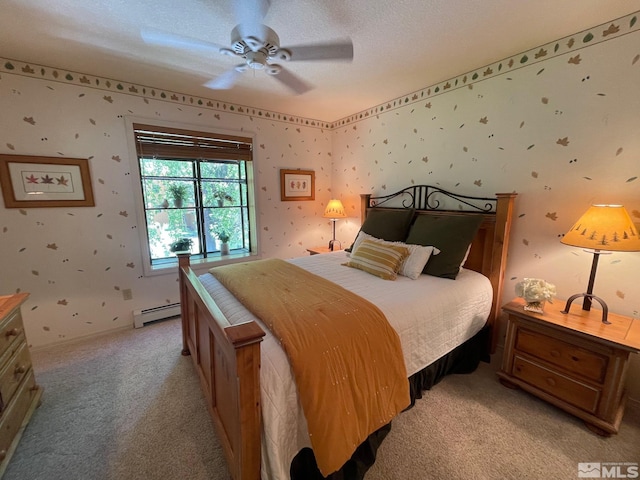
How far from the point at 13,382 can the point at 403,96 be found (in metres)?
3.87

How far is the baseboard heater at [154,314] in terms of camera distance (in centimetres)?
282

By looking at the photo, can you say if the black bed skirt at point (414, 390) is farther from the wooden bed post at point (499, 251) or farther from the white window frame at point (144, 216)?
the white window frame at point (144, 216)

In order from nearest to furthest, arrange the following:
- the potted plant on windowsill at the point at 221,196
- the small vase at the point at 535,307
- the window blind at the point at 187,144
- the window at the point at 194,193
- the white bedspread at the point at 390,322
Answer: the white bedspread at the point at 390,322, the small vase at the point at 535,307, the window blind at the point at 187,144, the window at the point at 194,193, the potted plant on windowsill at the point at 221,196

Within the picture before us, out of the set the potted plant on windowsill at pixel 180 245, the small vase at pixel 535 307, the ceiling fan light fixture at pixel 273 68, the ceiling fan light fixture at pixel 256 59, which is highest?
the ceiling fan light fixture at pixel 273 68

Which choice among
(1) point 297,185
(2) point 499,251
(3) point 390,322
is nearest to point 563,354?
(2) point 499,251

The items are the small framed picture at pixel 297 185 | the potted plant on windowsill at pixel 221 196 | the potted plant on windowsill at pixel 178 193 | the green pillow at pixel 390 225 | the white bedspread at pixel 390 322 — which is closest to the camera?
the white bedspread at pixel 390 322

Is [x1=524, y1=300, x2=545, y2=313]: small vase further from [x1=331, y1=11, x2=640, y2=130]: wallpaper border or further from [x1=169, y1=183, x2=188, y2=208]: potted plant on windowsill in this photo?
[x1=169, y1=183, x2=188, y2=208]: potted plant on windowsill

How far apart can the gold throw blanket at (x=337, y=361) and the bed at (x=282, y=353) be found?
0.08 meters

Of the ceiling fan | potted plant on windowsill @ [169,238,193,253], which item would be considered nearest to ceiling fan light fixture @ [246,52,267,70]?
the ceiling fan

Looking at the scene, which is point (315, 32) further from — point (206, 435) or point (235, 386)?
point (206, 435)

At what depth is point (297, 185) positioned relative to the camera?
12.2 feet

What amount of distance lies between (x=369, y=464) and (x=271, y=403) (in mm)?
718
